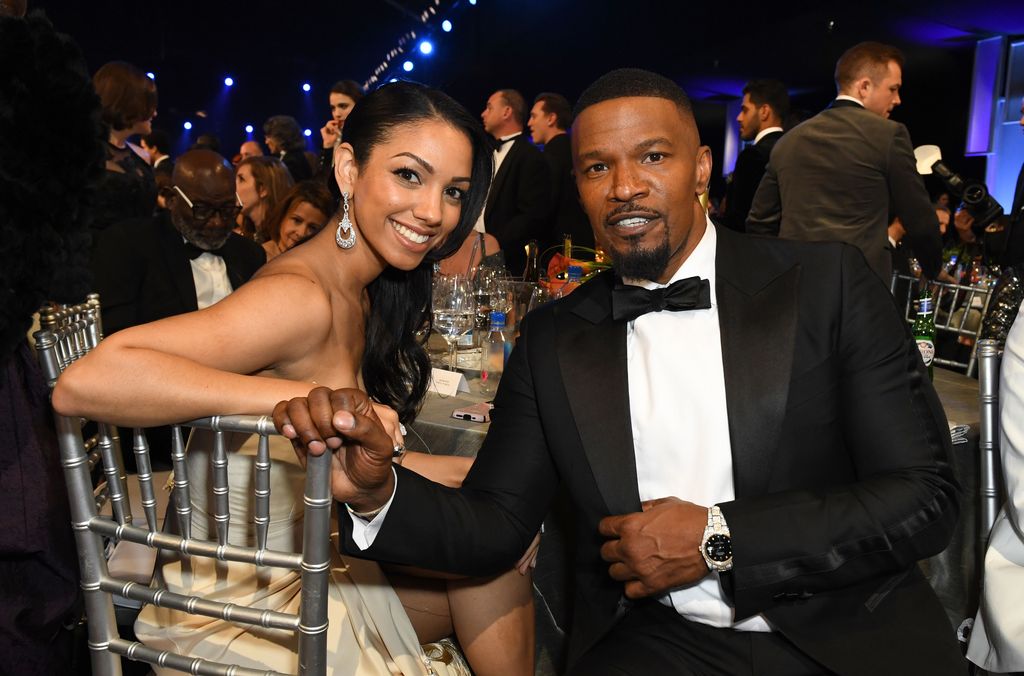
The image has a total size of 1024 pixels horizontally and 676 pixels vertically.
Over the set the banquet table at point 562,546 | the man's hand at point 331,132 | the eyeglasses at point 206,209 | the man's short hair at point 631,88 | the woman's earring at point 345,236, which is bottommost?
the banquet table at point 562,546

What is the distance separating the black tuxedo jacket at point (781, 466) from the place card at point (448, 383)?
23.2 inches

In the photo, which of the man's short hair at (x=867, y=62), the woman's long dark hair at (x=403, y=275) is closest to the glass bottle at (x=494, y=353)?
the woman's long dark hair at (x=403, y=275)

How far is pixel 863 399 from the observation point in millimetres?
1580

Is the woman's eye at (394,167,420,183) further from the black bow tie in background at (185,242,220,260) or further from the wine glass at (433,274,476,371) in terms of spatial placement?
the black bow tie in background at (185,242,220,260)

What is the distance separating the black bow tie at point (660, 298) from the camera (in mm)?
1690

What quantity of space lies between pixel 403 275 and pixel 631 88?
0.78m

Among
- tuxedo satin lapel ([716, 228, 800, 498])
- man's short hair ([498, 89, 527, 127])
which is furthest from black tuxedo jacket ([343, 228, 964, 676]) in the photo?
man's short hair ([498, 89, 527, 127])

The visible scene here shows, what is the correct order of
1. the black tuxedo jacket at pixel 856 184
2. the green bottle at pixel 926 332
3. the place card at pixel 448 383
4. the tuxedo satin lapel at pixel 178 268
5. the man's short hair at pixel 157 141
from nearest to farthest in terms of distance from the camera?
1. the green bottle at pixel 926 332
2. the place card at pixel 448 383
3. the tuxedo satin lapel at pixel 178 268
4. the black tuxedo jacket at pixel 856 184
5. the man's short hair at pixel 157 141

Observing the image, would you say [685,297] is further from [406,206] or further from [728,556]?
[406,206]

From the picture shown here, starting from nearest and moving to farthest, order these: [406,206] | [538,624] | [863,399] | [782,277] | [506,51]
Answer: [863,399] → [782,277] → [406,206] → [538,624] → [506,51]

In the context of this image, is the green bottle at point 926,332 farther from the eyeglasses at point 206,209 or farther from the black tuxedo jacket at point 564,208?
the black tuxedo jacket at point 564,208

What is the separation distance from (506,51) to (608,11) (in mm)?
2324

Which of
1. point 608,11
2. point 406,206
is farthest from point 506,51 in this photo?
point 406,206

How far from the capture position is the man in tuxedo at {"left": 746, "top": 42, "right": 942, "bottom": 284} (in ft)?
14.3
